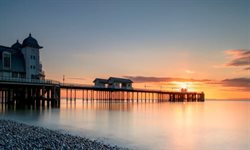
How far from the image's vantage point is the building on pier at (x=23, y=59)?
1559 inches

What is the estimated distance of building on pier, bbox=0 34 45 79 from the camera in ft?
130

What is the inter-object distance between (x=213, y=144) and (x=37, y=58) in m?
33.5

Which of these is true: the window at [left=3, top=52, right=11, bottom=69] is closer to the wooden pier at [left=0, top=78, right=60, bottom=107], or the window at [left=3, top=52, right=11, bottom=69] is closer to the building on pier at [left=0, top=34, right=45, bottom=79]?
the building on pier at [left=0, top=34, right=45, bottom=79]

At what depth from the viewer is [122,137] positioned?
55.6ft

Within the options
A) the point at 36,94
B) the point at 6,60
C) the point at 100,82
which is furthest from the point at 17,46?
the point at 100,82

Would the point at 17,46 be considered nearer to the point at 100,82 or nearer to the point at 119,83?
the point at 100,82

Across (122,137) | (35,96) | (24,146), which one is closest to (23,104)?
(35,96)

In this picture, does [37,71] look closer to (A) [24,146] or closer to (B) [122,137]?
(B) [122,137]

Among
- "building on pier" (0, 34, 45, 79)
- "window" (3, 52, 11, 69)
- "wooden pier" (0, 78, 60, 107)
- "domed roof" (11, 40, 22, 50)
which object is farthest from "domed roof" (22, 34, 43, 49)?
"wooden pier" (0, 78, 60, 107)

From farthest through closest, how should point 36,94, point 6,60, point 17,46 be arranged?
point 17,46 → point 36,94 → point 6,60

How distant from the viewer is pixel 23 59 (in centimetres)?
4306

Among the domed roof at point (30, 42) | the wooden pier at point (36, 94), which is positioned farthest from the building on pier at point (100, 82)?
the domed roof at point (30, 42)

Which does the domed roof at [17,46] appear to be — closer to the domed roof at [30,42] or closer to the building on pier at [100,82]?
the domed roof at [30,42]

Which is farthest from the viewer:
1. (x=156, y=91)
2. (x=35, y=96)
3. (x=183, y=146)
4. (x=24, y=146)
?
(x=156, y=91)
